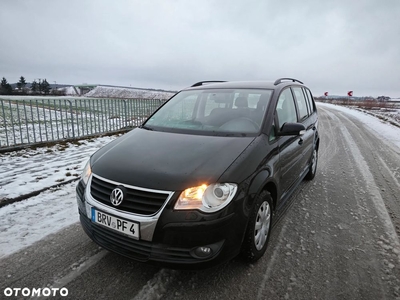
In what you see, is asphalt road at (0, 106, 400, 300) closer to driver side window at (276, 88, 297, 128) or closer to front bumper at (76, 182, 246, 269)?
front bumper at (76, 182, 246, 269)

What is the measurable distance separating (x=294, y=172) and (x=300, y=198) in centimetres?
72

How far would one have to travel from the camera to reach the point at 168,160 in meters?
2.26

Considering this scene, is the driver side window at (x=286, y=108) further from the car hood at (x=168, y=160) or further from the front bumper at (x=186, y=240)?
the front bumper at (x=186, y=240)

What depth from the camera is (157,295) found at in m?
2.05

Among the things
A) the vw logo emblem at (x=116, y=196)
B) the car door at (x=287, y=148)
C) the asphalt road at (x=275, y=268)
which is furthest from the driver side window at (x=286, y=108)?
the vw logo emblem at (x=116, y=196)

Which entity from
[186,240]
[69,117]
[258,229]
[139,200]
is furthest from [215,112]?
[69,117]

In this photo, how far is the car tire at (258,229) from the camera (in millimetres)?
2232

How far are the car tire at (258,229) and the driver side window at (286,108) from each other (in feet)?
3.24

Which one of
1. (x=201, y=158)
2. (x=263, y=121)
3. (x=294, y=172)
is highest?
(x=263, y=121)

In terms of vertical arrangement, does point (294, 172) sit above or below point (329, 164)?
above

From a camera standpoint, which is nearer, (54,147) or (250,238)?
(250,238)

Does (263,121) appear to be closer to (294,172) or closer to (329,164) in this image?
(294,172)

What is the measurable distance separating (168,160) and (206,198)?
0.52 meters

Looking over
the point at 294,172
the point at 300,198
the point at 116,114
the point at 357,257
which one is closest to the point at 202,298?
the point at 357,257
